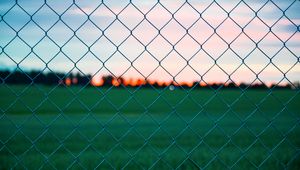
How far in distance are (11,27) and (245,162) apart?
3.27 meters

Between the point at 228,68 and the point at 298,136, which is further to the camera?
the point at 298,136

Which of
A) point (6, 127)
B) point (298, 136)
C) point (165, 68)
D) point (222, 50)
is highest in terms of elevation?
point (222, 50)

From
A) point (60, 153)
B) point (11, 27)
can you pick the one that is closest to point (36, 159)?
point (60, 153)

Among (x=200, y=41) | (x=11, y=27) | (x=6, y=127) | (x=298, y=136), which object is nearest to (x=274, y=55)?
(x=200, y=41)

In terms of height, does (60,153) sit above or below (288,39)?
below

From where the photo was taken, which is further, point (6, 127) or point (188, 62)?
point (6, 127)

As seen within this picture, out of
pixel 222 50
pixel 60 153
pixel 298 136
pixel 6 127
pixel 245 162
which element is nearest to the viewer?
pixel 222 50

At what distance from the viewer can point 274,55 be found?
211cm

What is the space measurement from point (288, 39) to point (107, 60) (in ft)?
3.47

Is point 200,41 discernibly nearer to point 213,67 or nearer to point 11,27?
point 213,67

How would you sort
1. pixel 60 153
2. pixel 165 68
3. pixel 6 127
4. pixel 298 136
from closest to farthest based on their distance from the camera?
pixel 165 68 → pixel 60 153 → pixel 298 136 → pixel 6 127

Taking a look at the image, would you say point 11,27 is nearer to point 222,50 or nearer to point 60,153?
point 222,50

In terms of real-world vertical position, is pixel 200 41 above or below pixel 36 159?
above

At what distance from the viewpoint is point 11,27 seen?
1.84 m
